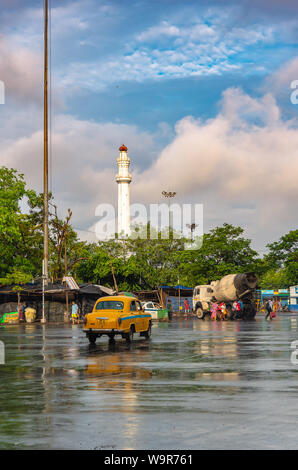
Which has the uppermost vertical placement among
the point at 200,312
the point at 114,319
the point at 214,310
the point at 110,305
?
the point at 110,305

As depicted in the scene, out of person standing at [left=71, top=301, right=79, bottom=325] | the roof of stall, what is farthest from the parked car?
person standing at [left=71, top=301, right=79, bottom=325]

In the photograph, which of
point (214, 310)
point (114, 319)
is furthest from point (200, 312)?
point (114, 319)

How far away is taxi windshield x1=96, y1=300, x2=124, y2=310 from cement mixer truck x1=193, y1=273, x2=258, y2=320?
32353 mm

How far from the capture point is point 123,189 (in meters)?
110

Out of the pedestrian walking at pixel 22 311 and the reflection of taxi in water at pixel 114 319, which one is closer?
the reflection of taxi in water at pixel 114 319

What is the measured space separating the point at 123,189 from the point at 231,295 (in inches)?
2144

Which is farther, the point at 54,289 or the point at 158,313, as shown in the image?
the point at 158,313

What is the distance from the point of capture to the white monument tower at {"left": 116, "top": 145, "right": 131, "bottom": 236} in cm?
10669

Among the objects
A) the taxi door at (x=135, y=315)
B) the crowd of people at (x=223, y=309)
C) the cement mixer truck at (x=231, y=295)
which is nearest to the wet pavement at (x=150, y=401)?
the taxi door at (x=135, y=315)

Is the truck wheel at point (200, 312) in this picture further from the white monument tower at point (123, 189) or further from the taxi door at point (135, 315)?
the white monument tower at point (123, 189)

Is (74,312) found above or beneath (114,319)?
beneath

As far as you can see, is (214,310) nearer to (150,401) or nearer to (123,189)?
(150,401)

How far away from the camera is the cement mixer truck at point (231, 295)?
57.4 metres
